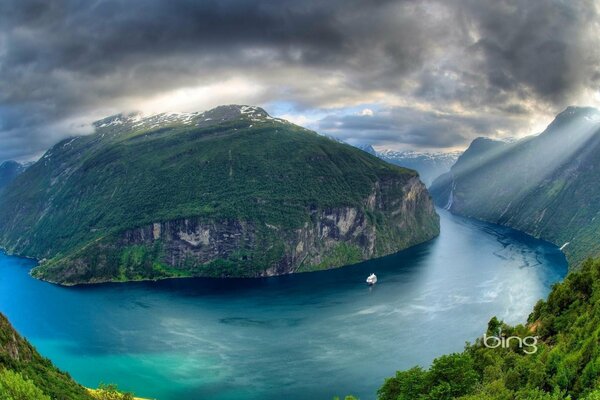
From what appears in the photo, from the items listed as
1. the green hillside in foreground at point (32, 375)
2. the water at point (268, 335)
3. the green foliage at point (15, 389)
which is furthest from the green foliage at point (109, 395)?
the green foliage at point (15, 389)

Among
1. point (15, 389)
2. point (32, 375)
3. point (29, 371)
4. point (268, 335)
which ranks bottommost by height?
point (15, 389)

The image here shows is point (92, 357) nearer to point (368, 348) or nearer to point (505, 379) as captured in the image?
point (368, 348)

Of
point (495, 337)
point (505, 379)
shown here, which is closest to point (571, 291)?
point (495, 337)

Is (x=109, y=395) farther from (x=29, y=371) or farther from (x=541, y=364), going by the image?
(x=541, y=364)

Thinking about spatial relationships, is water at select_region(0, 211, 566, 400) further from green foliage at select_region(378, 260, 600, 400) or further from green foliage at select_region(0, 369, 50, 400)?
green foliage at select_region(0, 369, 50, 400)

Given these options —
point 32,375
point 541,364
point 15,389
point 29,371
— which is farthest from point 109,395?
point 541,364

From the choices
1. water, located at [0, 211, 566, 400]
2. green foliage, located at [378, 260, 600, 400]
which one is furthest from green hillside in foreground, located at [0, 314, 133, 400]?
green foliage, located at [378, 260, 600, 400]

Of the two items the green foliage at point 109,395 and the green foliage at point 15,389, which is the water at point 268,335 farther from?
the green foliage at point 15,389
